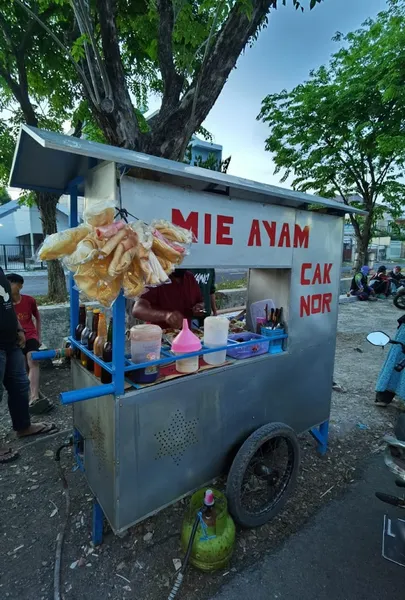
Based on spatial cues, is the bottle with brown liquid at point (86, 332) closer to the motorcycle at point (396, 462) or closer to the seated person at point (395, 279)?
the motorcycle at point (396, 462)

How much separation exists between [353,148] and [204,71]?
35.2ft

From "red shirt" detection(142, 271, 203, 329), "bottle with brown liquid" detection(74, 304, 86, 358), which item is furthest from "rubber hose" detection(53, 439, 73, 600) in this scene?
"red shirt" detection(142, 271, 203, 329)

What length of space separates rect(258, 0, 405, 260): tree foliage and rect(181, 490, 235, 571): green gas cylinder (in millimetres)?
10385

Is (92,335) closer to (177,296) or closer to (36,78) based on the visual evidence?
(177,296)

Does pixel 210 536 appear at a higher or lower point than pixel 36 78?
lower

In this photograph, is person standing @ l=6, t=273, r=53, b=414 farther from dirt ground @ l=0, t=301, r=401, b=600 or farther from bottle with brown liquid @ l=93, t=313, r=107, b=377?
bottle with brown liquid @ l=93, t=313, r=107, b=377

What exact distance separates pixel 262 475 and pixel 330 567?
65 centimetres

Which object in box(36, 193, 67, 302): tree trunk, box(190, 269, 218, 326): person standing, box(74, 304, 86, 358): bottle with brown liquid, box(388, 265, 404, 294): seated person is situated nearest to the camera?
box(74, 304, 86, 358): bottle with brown liquid

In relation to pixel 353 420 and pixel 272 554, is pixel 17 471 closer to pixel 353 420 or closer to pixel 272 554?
pixel 272 554

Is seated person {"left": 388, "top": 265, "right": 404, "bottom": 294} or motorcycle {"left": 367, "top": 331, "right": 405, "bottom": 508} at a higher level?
seated person {"left": 388, "top": 265, "right": 404, "bottom": 294}

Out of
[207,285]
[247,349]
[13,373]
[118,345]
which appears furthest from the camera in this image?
[207,285]

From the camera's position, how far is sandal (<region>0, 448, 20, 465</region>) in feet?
9.62

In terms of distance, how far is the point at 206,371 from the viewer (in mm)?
2090

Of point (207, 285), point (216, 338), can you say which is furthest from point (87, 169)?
point (207, 285)
